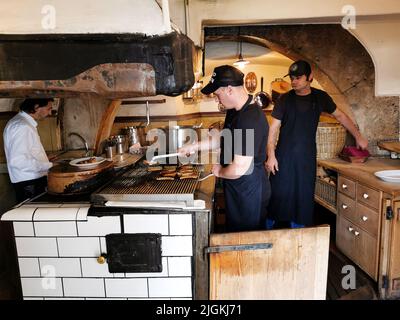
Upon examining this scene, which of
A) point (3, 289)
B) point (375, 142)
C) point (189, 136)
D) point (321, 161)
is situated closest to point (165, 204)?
point (189, 136)

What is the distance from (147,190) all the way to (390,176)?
200 centimetres

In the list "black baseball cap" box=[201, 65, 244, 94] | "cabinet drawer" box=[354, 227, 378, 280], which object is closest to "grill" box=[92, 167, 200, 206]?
"black baseball cap" box=[201, 65, 244, 94]

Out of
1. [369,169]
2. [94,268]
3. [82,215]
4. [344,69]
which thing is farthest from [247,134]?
[344,69]

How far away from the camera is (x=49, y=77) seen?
1110 mm

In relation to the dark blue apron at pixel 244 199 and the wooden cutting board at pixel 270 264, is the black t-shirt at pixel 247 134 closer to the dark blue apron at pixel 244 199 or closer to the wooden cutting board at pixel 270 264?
the dark blue apron at pixel 244 199

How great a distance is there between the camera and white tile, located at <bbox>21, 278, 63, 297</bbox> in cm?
169

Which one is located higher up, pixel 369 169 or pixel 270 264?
pixel 369 169

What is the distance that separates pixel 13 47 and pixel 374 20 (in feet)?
7.93

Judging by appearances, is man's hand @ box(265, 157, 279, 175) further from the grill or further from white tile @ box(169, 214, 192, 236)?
white tile @ box(169, 214, 192, 236)

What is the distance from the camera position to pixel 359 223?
9.33 feet

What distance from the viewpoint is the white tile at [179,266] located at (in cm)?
164

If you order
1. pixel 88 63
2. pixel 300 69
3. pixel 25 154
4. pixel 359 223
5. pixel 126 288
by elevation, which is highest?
pixel 300 69

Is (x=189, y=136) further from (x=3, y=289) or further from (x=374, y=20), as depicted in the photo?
(x=3, y=289)

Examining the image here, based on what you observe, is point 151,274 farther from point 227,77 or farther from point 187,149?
point 227,77
